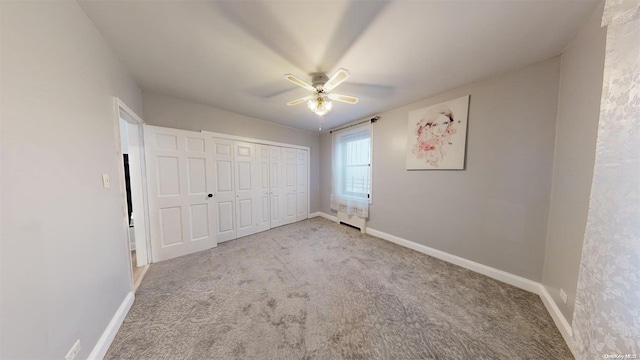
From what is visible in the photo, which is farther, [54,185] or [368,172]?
[368,172]

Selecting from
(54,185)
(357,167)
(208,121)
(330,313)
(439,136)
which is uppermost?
(208,121)

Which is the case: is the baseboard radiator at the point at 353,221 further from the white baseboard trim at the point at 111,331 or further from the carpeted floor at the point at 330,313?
the white baseboard trim at the point at 111,331

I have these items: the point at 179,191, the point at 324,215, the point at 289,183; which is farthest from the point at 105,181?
the point at 324,215

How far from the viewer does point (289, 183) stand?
418 cm

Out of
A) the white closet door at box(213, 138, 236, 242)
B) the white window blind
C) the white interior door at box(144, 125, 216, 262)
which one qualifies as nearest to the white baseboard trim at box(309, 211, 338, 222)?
the white window blind

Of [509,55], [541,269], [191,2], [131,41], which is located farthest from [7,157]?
[541,269]

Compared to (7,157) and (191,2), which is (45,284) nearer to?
(7,157)

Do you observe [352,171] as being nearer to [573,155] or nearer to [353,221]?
[353,221]

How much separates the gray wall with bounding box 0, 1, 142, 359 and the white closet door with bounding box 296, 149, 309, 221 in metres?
3.07

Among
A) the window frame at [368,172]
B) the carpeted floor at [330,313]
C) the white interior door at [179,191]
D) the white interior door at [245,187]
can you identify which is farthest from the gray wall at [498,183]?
the white interior door at [179,191]

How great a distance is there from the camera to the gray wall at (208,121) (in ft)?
8.18

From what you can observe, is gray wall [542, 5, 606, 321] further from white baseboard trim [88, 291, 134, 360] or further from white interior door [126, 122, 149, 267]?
white interior door [126, 122, 149, 267]

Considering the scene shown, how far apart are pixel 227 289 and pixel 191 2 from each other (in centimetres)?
248

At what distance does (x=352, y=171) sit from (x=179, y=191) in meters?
3.04
